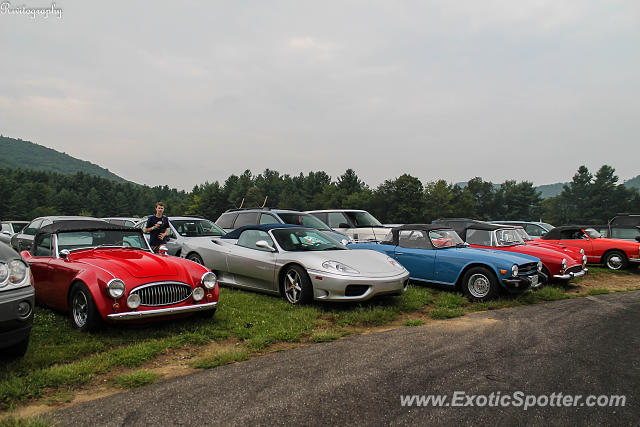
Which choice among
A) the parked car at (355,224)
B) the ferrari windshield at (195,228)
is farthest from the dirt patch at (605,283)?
the ferrari windshield at (195,228)

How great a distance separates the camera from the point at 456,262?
27.0 ft

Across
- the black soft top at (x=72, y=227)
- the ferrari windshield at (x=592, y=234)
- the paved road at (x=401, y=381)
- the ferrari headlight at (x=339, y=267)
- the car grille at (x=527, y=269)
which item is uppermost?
the black soft top at (x=72, y=227)

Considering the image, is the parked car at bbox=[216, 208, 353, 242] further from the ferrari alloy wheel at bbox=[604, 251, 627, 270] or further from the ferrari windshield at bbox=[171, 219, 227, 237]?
the ferrari alloy wheel at bbox=[604, 251, 627, 270]

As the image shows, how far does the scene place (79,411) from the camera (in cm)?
314

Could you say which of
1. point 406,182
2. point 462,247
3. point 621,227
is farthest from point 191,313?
point 406,182

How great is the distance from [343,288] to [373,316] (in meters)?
0.62

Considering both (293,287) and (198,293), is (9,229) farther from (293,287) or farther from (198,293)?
(198,293)

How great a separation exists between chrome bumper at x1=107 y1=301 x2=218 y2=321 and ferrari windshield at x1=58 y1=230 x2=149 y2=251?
73.0 inches

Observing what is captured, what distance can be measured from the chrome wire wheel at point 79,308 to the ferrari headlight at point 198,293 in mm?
1299

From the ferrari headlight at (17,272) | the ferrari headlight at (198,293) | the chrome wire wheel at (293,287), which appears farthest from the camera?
the chrome wire wheel at (293,287)

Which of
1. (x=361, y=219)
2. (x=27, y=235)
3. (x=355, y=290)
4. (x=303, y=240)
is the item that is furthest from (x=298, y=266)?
(x=27, y=235)

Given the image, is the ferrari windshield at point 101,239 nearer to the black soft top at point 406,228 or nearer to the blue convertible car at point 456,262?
the blue convertible car at point 456,262

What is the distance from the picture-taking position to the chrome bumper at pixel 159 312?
4781mm

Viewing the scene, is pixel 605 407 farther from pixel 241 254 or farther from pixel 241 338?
pixel 241 254
